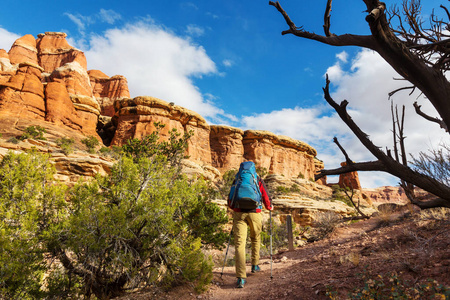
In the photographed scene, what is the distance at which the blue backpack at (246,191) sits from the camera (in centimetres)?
425

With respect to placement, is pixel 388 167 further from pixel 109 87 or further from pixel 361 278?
pixel 109 87

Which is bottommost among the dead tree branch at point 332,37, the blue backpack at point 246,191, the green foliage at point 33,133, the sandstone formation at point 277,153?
the blue backpack at point 246,191

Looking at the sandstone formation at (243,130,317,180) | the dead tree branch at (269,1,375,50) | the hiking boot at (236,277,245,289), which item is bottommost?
the hiking boot at (236,277,245,289)

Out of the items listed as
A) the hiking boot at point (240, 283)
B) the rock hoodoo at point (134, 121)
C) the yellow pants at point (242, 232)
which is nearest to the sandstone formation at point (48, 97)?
the rock hoodoo at point (134, 121)

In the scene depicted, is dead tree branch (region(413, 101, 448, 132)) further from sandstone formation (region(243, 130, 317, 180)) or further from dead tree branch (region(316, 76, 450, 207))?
sandstone formation (region(243, 130, 317, 180))

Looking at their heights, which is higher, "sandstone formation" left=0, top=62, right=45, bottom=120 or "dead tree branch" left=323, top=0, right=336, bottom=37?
"sandstone formation" left=0, top=62, right=45, bottom=120

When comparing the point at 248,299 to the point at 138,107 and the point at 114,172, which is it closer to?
the point at 114,172

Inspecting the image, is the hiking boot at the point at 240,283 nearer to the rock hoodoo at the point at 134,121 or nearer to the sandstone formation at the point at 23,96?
the rock hoodoo at the point at 134,121

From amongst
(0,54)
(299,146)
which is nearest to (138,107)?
(299,146)

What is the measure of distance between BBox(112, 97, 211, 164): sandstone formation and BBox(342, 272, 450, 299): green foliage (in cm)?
3452

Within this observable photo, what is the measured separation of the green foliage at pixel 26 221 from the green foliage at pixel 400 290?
15.6 feet

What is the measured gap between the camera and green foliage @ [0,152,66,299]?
4031 mm

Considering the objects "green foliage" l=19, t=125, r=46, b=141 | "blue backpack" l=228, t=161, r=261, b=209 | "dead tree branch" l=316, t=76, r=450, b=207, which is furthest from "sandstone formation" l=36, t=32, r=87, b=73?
"dead tree branch" l=316, t=76, r=450, b=207

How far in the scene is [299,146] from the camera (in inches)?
2061
